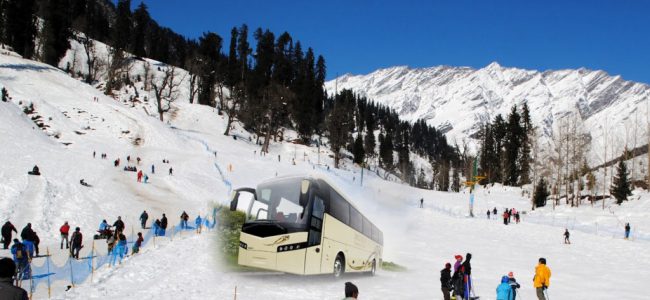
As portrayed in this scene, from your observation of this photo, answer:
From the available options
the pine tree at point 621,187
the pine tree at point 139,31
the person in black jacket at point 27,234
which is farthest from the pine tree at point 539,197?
the pine tree at point 139,31

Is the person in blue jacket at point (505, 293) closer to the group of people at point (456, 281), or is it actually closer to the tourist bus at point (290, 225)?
the group of people at point (456, 281)

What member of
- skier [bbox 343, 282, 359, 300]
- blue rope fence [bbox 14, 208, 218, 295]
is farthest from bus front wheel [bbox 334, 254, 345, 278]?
skier [bbox 343, 282, 359, 300]

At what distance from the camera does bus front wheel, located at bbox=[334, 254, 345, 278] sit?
1543 centimetres

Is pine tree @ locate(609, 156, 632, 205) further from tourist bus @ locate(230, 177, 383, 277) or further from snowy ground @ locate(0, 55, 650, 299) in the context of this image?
tourist bus @ locate(230, 177, 383, 277)

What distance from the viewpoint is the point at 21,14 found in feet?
291

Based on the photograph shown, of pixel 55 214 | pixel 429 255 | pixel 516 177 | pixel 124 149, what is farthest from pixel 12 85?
pixel 516 177

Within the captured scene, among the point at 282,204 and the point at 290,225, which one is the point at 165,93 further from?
the point at 290,225

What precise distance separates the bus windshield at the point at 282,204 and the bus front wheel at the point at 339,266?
7.77 ft

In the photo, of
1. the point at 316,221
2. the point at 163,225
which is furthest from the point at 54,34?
the point at 316,221

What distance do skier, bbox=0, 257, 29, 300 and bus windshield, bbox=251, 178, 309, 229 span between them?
28.5 ft

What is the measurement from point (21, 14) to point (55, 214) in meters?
76.1

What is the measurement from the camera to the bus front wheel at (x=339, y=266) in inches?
608

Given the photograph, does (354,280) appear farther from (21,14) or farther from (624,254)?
(21,14)

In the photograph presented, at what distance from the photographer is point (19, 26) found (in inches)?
3489
